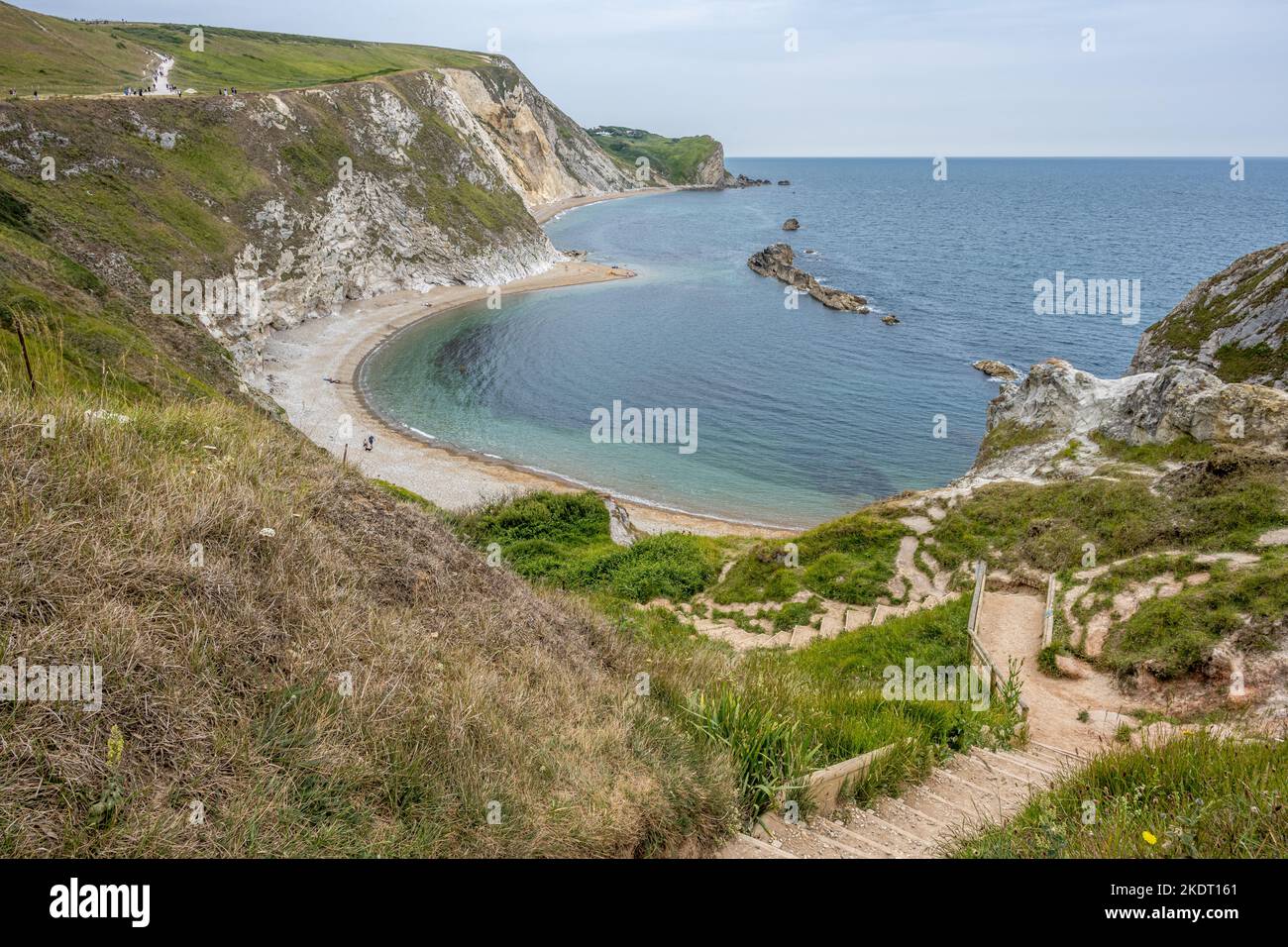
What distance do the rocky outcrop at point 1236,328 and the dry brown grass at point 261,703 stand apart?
26.8 meters

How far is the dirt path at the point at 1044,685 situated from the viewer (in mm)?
11109

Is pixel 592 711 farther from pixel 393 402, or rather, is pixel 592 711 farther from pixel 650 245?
pixel 650 245

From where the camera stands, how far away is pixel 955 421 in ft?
161

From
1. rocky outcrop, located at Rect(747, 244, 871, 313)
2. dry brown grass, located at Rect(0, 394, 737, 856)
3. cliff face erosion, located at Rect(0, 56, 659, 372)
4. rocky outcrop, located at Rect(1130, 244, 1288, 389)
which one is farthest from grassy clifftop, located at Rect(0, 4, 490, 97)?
rocky outcrop, located at Rect(1130, 244, 1288, 389)

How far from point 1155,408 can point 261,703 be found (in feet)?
77.7

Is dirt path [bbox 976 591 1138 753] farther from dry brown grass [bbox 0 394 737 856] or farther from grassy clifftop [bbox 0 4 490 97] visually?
grassy clifftop [bbox 0 4 490 97]

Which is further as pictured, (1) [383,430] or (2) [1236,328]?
(1) [383,430]

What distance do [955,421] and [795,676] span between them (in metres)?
43.7

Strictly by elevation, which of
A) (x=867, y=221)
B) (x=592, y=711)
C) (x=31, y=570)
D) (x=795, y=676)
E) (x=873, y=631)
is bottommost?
(x=873, y=631)

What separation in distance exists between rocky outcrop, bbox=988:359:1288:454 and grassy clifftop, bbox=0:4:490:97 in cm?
7456

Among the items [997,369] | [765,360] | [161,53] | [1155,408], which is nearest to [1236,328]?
[1155,408]

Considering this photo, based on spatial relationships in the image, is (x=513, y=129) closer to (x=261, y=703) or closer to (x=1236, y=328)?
(x=1236, y=328)

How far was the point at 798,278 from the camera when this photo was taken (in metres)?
90.2
